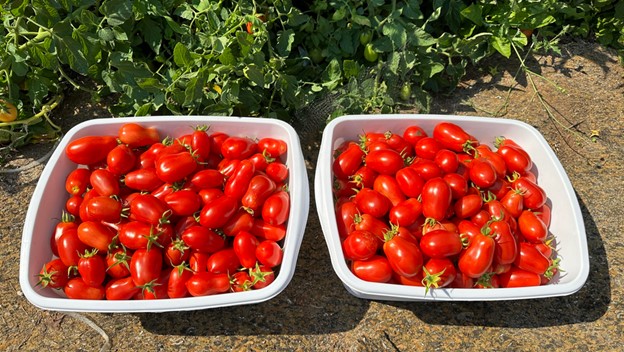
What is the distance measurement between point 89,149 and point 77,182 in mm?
131

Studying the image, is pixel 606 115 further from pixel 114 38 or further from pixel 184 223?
pixel 114 38

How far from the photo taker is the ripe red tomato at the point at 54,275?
1634 mm

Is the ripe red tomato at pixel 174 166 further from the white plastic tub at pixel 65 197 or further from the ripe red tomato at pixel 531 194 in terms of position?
the ripe red tomato at pixel 531 194

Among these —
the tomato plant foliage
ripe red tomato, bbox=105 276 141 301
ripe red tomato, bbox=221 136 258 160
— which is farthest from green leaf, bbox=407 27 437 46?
ripe red tomato, bbox=105 276 141 301

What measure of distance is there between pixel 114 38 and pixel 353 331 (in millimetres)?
1627

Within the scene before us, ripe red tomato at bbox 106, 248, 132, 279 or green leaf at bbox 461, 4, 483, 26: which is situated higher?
green leaf at bbox 461, 4, 483, 26

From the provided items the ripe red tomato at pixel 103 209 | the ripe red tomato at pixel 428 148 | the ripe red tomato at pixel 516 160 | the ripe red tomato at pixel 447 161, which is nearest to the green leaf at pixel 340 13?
the ripe red tomato at pixel 428 148

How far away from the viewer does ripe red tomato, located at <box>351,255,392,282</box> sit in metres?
1.67

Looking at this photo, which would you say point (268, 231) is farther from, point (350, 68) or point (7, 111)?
point (7, 111)

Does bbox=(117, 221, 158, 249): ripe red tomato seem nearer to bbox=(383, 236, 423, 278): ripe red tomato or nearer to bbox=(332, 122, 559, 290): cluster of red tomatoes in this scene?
bbox=(332, 122, 559, 290): cluster of red tomatoes

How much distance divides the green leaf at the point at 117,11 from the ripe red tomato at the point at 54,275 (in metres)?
1.01

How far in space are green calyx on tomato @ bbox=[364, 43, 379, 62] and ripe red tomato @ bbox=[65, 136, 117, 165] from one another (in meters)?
1.25

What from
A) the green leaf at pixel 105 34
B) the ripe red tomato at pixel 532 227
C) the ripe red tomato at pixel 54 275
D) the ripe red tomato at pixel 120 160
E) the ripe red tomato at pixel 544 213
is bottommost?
the ripe red tomato at pixel 544 213

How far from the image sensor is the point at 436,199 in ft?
5.67
